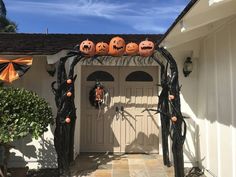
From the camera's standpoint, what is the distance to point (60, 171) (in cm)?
711

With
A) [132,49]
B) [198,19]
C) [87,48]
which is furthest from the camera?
[132,49]

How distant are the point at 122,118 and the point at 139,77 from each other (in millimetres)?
1236

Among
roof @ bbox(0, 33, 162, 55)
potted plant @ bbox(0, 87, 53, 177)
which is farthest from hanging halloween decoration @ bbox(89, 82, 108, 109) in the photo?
→ potted plant @ bbox(0, 87, 53, 177)

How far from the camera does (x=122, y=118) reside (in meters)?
9.57

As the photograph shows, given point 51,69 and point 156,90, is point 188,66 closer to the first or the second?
point 156,90

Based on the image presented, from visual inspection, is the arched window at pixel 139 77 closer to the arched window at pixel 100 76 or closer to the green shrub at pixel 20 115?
the arched window at pixel 100 76

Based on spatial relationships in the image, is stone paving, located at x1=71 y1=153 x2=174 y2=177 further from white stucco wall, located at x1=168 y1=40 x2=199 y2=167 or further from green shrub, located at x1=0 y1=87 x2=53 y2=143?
green shrub, located at x1=0 y1=87 x2=53 y2=143

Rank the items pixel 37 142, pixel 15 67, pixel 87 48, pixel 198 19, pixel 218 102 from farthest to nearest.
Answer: pixel 37 142 → pixel 15 67 → pixel 87 48 → pixel 218 102 → pixel 198 19

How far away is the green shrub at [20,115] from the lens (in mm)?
6004

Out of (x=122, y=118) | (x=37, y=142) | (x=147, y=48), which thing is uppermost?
(x=147, y=48)

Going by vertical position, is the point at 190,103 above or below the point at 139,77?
below

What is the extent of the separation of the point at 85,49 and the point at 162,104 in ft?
7.04

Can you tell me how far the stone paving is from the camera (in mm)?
7293

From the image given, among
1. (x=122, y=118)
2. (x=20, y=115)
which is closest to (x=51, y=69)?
(x=20, y=115)
